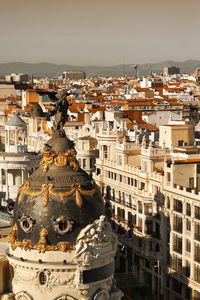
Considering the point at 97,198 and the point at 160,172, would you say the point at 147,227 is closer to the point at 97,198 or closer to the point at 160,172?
the point at 160,172

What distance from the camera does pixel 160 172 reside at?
6725cm

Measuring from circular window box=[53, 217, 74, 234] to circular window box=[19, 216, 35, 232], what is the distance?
42.0 inches

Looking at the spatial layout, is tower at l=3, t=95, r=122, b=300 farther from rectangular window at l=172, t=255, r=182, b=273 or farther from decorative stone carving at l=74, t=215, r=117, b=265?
rectangular window at l=172, t=255, r=182, b=273

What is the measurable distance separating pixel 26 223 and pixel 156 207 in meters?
37.8

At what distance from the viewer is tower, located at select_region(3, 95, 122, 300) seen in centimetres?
2861

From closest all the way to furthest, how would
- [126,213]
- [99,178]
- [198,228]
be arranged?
[198,228], [126,213], [99,178]

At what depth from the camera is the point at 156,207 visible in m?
65.9

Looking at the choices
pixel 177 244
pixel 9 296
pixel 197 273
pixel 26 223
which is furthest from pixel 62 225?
pixel 177 244

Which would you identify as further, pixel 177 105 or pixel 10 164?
pixel 177 105

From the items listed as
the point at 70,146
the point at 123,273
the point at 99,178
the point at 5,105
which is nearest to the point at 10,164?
the point at 99,178

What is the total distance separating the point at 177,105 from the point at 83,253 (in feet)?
435

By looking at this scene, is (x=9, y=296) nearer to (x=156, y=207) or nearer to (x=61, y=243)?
(x=61, y=243)

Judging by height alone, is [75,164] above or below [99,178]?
above

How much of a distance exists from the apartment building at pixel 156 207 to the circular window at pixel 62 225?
29447mm
